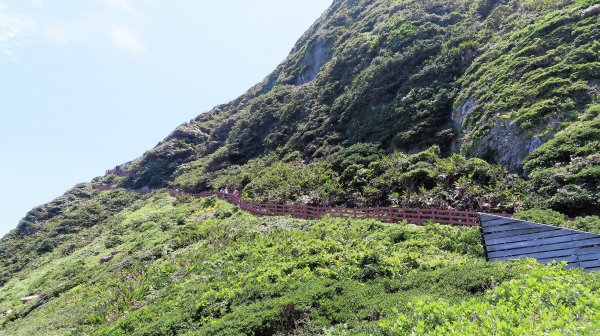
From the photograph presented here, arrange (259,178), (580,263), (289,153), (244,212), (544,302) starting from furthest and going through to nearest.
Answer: (289,153) → (259,178) → (244,212) → (580,263) → (544,302)

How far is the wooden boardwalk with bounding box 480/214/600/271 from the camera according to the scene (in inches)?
375

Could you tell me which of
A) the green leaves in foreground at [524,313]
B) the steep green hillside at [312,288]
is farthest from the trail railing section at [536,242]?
the green leaves in foreground at [524,313]

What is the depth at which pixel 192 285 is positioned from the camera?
15.0 m

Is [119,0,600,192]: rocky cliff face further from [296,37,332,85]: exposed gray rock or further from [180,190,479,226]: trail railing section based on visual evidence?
[180,190,479,226]: trail railing section

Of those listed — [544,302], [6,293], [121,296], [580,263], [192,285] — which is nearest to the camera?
[544,302]

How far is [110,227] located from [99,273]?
20.6 m

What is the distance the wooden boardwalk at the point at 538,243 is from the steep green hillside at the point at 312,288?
96 centimetres

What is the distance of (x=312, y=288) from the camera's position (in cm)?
1124

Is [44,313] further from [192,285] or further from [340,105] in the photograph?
[340,105]

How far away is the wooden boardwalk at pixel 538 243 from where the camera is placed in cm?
953

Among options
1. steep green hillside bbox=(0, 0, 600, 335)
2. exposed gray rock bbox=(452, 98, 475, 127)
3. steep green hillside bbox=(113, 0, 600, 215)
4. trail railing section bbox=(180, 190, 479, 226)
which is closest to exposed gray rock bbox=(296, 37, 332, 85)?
steep green hillside bbox=(113, 0, 600, 215)

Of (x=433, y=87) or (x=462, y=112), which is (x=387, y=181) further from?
(x=433, y=87)

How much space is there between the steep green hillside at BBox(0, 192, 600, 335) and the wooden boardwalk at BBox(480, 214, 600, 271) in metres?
0.96

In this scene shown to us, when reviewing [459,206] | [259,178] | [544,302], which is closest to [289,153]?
[259,178]
